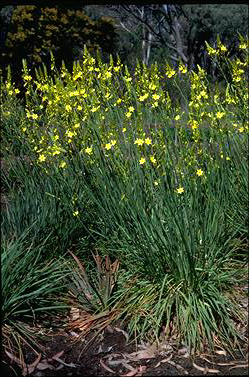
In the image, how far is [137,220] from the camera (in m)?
3.76

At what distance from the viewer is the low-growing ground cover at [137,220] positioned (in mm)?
3584

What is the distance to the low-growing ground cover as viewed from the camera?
358cm

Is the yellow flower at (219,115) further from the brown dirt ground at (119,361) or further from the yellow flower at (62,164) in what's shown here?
the brown dirt ground at (119,361)

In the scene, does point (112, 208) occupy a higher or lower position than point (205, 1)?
lower

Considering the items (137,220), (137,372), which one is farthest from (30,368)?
(137,220)

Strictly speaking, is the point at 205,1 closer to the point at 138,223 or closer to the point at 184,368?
the point at 138,223

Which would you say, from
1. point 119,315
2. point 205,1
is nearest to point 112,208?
point 119,315

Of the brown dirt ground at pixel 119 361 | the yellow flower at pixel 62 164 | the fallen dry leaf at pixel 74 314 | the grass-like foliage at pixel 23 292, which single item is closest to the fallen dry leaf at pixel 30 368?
the brown dirt ground at pixel 119 361

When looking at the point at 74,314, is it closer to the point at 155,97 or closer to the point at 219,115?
the point at 155,97

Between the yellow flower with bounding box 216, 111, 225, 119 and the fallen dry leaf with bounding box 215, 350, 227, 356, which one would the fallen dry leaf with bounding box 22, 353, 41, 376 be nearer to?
the fallen dry leaf with bounding box 215, 350, 227, 356

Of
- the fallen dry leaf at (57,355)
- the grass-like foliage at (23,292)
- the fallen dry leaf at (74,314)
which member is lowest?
the fallen dry leaf at (57,355)

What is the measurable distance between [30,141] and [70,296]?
133 cm

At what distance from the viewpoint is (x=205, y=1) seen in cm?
469

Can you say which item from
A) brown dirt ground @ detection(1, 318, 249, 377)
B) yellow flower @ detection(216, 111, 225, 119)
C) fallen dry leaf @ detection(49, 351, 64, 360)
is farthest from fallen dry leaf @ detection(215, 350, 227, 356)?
yellow flower @ detection(216, 111, 225, 119)
